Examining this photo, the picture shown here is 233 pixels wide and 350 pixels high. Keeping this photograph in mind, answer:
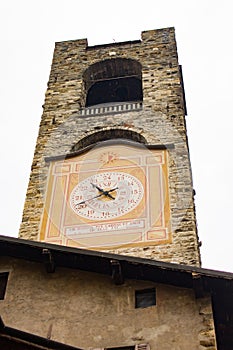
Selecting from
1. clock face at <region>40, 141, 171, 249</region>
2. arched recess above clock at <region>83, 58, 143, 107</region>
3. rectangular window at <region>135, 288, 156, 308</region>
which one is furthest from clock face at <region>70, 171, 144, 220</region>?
arched recess above clock at <region>83, 58, 143, 107</region>

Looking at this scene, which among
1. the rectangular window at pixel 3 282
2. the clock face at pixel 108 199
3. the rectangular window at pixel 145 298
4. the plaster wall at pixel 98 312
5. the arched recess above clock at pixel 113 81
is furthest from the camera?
the arched recess above clock at pixel 113 81

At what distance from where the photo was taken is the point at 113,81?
17688mm

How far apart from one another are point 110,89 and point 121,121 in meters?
3.19

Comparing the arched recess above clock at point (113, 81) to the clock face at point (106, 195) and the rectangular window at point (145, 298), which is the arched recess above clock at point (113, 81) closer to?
the clock face at point (106, 195)

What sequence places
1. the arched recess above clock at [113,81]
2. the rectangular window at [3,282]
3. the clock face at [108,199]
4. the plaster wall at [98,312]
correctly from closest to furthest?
the plaster wall at [98,312] < the rectangular window at [3,282] < the clock face at [108,199] < the arched recess above clock at [113,81]

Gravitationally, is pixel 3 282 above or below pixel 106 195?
below

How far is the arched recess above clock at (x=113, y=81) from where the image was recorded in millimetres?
17234

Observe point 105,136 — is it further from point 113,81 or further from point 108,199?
point 113,81

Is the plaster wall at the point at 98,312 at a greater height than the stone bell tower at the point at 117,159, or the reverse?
the stone bell tower at the point at 117,159

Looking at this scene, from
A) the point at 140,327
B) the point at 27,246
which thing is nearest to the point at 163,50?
the point at 27,246

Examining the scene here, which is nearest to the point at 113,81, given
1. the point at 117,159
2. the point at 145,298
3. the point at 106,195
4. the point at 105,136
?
the point at 105,136

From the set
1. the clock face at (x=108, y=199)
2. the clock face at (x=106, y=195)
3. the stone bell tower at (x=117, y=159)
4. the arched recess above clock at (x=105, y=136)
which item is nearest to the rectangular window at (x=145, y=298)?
the stone bell tower at (x=117, y=159)

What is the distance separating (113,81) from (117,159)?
454cm

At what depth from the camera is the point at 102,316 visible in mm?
8086
